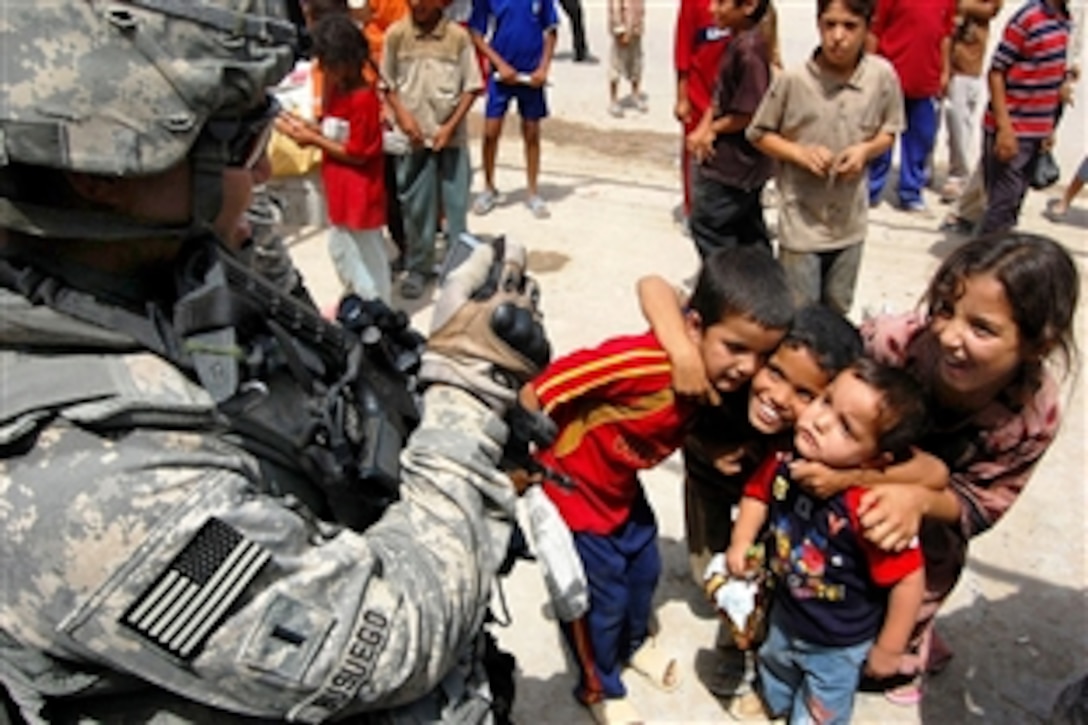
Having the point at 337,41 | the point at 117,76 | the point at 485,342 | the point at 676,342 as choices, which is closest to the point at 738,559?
the point at 676,342

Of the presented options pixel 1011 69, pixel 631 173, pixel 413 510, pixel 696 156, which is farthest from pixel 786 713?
pixel 631 173

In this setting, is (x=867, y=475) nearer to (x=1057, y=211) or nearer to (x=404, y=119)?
(x=404, y=119)

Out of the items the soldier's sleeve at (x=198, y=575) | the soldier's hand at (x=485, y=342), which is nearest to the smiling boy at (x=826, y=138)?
the soldier's hand at (x=485, y=342)

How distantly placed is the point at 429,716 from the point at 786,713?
5.80ft

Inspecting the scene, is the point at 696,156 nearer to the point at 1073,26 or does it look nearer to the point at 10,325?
the point at 1073,26

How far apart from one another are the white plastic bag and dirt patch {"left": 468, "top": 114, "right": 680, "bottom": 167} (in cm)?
610

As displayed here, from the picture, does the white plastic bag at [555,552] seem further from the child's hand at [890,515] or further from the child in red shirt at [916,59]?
the child in red shirt at [916,59]

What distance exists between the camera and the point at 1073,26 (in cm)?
564

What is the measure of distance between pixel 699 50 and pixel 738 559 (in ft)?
12.5

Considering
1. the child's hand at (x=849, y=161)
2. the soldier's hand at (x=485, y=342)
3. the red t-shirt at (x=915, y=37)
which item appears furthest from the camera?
the red t-shirt at (x=915, y=37)

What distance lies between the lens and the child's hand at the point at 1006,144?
537cm

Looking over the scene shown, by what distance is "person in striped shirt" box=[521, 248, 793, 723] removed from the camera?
226 cm

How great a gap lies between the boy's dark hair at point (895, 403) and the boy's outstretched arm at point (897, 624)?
36 centimetres

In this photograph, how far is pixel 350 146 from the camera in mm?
4539
